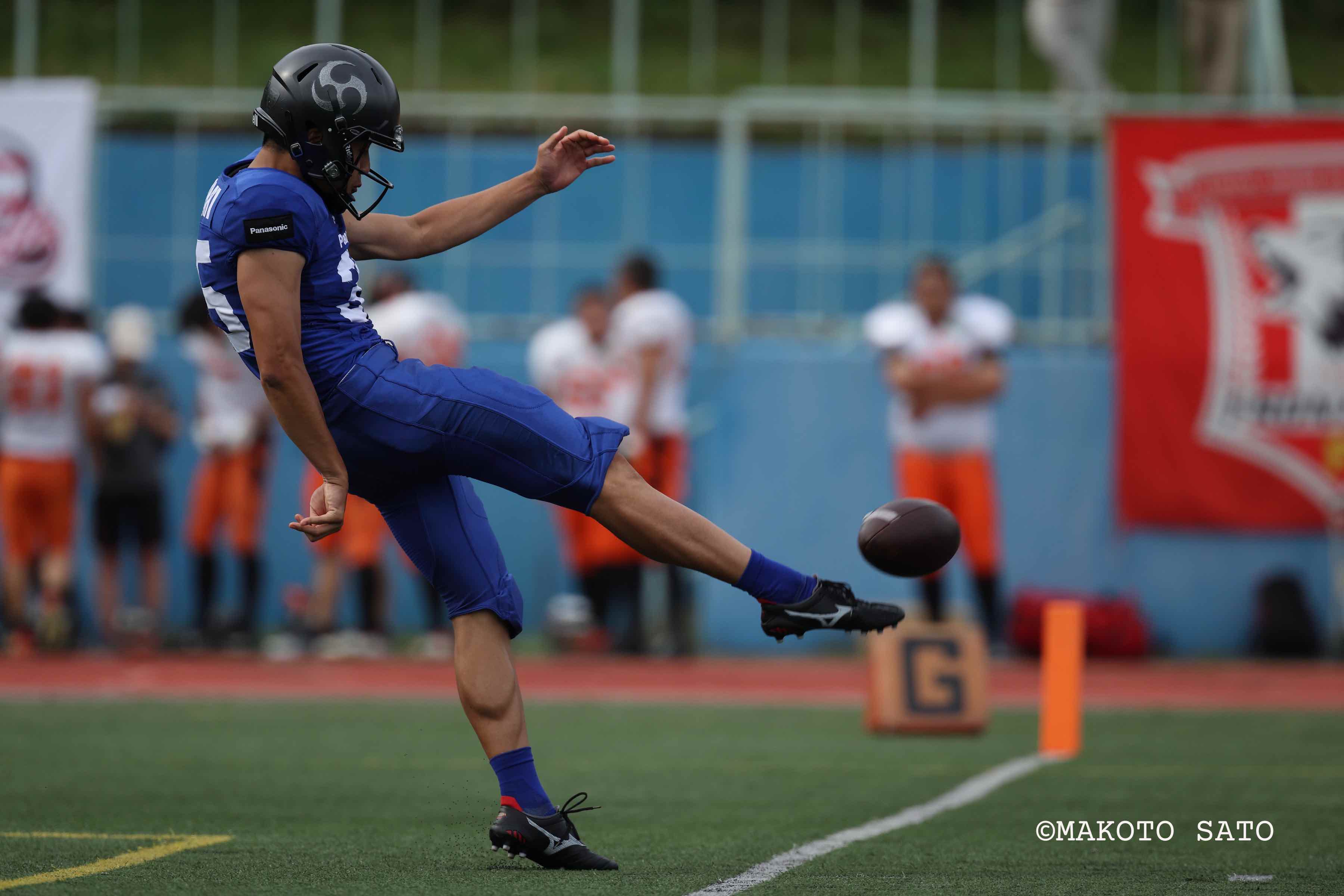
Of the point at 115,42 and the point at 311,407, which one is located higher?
the point at 115,42

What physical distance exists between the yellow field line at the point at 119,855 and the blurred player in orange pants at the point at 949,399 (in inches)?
258

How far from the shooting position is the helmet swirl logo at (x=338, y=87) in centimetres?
420

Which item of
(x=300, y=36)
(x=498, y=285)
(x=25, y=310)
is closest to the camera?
(x=25, y=310)

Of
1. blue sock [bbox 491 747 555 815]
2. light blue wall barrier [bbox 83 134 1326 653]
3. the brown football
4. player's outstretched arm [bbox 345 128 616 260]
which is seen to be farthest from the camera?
A: light blue wall barrier [bbox 83 134 1326 653]

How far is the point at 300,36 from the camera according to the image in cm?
2042

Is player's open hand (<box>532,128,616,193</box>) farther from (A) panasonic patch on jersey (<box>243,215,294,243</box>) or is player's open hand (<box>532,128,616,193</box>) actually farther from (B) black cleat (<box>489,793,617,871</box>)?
(B) black cleat (<box>489,793,617,871</box>)

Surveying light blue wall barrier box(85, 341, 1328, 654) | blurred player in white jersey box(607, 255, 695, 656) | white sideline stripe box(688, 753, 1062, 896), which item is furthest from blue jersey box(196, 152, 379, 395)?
light blue wall barrier box(85, 341, 1328, 654)

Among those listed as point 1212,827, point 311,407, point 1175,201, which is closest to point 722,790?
point 1212,827

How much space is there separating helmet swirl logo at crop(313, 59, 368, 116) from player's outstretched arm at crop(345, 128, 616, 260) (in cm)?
49

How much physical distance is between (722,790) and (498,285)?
7.39 meters

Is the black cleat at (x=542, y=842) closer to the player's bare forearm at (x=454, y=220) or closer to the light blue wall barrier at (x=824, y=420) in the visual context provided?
the player's bare forearm at (x=454, y=220)

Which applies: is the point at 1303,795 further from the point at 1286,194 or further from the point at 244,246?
the point at 1286,194

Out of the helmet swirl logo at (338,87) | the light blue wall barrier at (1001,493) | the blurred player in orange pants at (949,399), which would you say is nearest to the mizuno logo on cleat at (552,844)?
the helmet swirl logo at (338,87)

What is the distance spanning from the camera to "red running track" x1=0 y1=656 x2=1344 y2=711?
9633 millimetres
